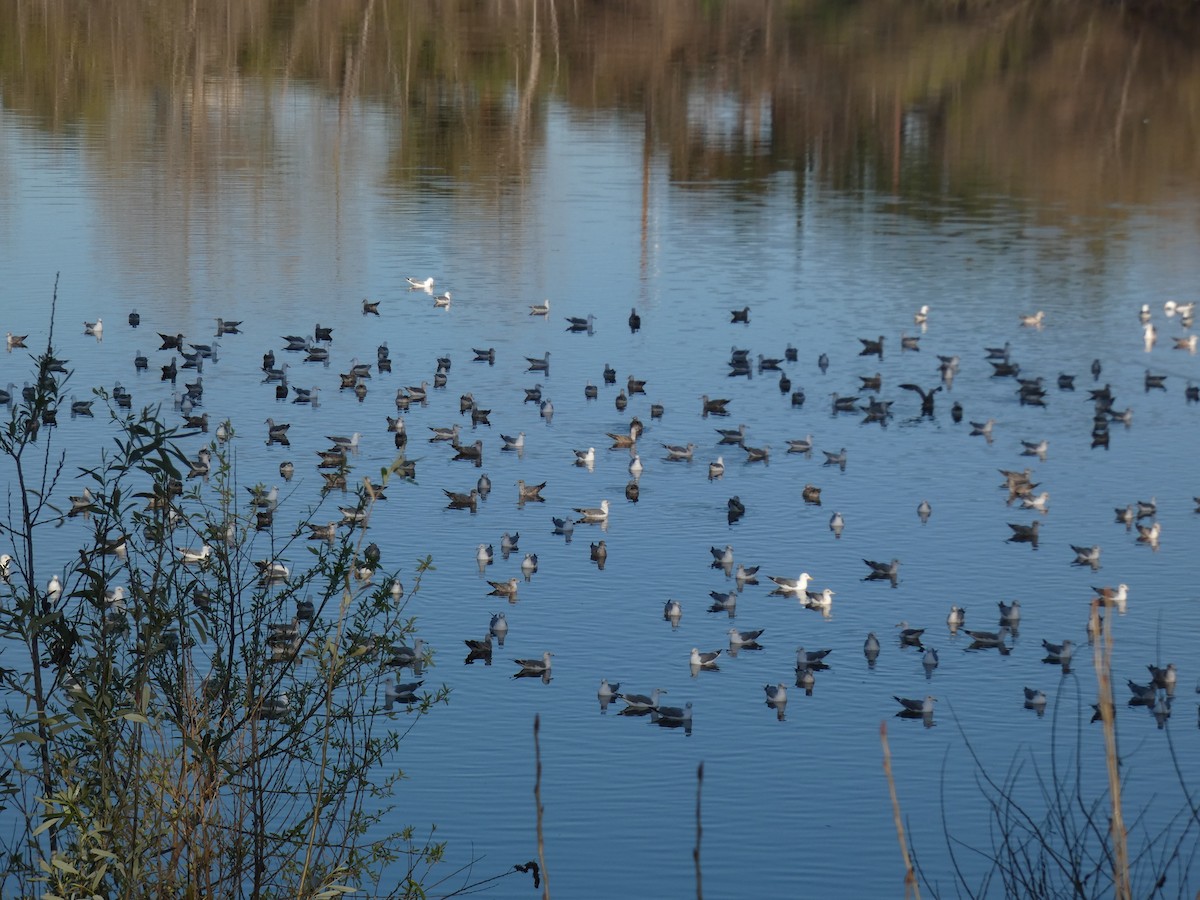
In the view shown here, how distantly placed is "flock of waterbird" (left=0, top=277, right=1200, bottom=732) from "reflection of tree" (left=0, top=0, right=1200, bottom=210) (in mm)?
19897

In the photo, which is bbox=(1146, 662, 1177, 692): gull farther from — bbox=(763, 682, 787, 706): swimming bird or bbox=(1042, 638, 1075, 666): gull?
bbox=(763, 682, 787, 706): swimming bird

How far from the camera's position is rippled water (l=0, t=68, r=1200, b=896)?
19.8m

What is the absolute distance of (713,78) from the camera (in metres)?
81.5

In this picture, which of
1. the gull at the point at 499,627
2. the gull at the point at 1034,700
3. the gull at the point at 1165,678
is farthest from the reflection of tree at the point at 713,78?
the gull at the point at 1034,700

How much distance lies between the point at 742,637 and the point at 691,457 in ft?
27.3

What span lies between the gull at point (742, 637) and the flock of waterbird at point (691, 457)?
0.02 m

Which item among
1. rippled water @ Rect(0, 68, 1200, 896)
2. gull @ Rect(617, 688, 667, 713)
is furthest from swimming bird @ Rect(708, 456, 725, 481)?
gull @ Rect(617, 688, 667, 713)

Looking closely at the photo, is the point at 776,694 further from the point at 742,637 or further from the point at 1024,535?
the point at 1024,535

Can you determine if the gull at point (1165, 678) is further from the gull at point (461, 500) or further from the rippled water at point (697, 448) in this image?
the gull at point (461, 500)

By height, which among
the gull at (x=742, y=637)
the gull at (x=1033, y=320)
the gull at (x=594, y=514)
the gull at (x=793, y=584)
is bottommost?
the gull at (x=742, y=637)

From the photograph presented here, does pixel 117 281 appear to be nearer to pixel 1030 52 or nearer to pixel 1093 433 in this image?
pixel 1093 433

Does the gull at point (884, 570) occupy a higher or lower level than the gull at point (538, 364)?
lower

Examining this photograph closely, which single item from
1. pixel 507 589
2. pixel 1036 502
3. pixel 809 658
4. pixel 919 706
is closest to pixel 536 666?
pixel 507 589

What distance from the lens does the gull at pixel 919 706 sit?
21703 millimetres
